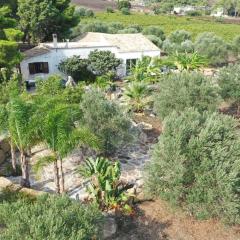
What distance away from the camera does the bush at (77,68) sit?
104 feet

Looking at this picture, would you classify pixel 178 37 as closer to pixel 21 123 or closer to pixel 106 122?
pixel 106 122

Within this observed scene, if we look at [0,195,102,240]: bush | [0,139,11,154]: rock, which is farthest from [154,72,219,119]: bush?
[0,195,102,240]: bush

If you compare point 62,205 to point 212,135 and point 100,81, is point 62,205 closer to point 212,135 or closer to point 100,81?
point 212,135

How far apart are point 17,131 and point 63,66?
1808 cm

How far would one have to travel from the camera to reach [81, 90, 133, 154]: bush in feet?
60.2

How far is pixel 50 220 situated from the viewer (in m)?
10.1

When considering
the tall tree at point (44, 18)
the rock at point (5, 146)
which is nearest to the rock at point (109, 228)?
the rock at point (5, 146)

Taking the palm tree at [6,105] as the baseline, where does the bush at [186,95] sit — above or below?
below

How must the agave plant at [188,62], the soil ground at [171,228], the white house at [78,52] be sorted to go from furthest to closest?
the agave plant at [188,62]
the white house at [78,52]
the soil ground at [171,228]

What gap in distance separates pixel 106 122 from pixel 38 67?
15.8 m

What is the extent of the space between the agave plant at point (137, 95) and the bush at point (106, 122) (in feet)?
20.9

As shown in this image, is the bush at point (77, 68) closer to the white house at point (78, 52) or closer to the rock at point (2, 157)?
the white house at point (78, 52)

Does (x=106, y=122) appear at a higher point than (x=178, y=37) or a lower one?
higher

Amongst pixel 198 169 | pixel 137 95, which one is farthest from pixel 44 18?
pixel 198 169
